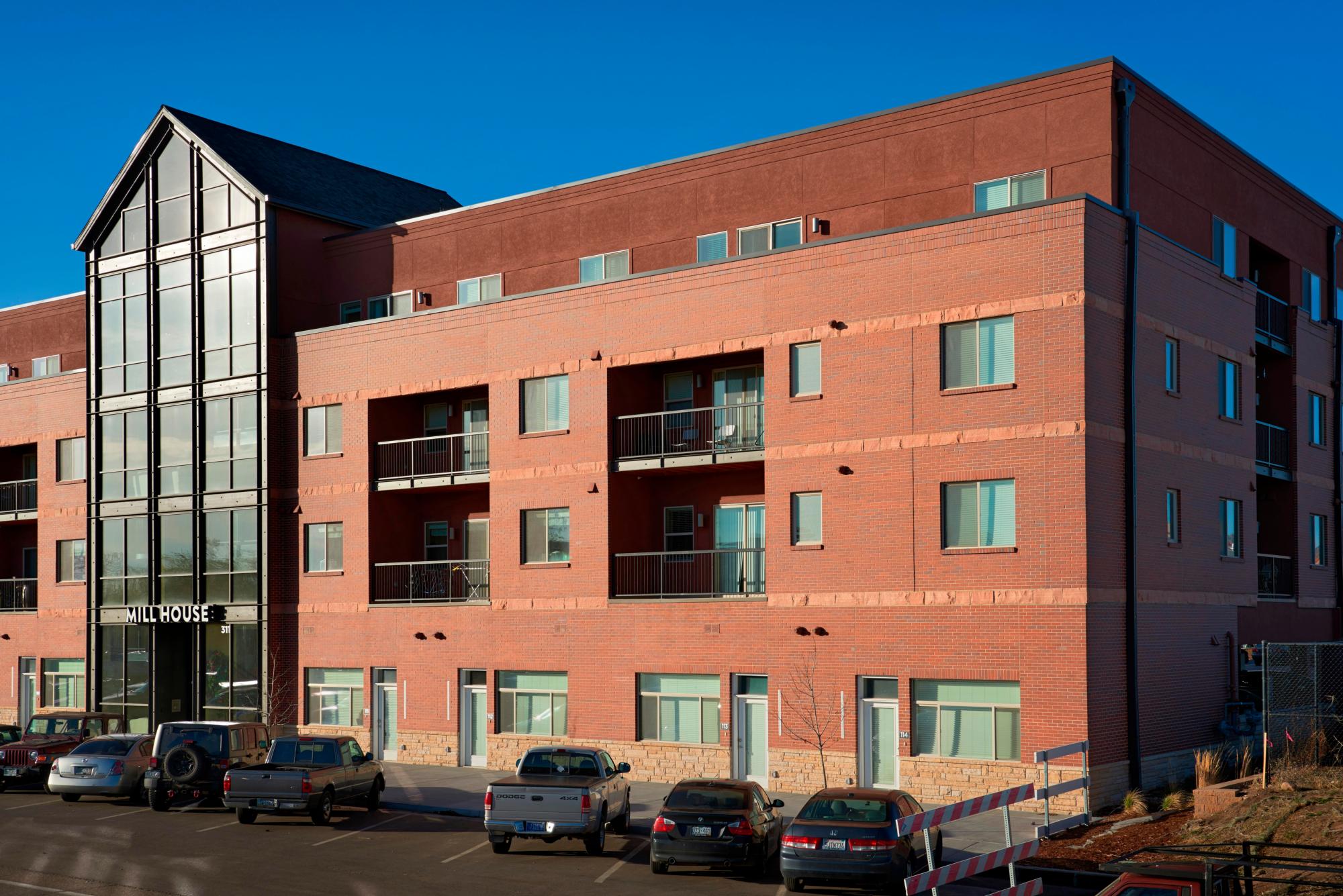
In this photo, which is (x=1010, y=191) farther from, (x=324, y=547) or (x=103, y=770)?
(x=103, y=770)

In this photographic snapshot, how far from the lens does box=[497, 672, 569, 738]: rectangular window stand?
33906 millimetres

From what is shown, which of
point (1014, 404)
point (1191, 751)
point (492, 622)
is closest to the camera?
point (1014, 404)

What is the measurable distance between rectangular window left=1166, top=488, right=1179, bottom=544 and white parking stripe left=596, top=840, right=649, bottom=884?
1316cm

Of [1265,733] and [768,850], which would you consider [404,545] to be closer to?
[768,850]

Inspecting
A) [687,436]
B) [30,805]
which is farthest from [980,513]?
[30,805]

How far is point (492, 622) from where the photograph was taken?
115 feet

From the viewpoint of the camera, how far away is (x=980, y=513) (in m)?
28.0

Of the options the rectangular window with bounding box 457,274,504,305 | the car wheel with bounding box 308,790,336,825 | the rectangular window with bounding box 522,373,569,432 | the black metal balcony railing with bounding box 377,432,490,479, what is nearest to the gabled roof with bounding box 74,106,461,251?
the rectangular window with bounding box 457,274,504,305

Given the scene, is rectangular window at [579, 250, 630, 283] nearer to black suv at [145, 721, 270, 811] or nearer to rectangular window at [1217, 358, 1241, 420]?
black suv at [145, 721, 270, 811]

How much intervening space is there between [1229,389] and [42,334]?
131ft

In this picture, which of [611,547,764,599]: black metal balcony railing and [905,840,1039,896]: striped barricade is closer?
[905,840,1039,896]: striped barricade

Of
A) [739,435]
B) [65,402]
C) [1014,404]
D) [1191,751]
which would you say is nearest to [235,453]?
[65,402]

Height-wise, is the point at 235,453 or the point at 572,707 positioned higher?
the point at 235,453

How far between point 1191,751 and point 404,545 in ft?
67.8
